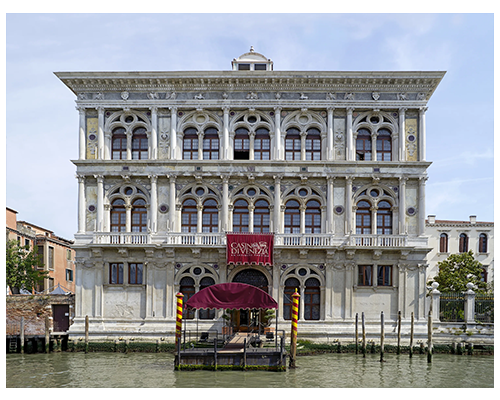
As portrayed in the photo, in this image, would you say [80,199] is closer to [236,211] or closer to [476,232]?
[236,211]

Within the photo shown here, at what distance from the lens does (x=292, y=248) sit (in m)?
30.3

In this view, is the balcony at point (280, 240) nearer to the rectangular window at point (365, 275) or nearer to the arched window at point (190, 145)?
the rectangular window at point (365, 275)

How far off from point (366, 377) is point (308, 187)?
11.2m

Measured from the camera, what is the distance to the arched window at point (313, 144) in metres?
31.6

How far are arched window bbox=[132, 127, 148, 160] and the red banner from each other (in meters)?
6.20

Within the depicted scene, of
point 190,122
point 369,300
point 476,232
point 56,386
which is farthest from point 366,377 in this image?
point 476,232

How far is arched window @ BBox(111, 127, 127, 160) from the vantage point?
105 ft

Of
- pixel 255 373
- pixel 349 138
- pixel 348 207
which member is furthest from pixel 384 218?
pixel 255 373

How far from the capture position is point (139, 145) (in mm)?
31953

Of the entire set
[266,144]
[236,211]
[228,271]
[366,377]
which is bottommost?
[366,377]

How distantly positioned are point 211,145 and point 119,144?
15.5 feet

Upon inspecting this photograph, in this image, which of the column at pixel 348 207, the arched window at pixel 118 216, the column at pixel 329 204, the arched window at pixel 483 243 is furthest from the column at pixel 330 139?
the arched window at pixel 483 243

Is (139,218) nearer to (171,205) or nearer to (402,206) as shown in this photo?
(171,205)

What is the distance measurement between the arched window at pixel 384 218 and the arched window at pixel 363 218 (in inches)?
18.3
